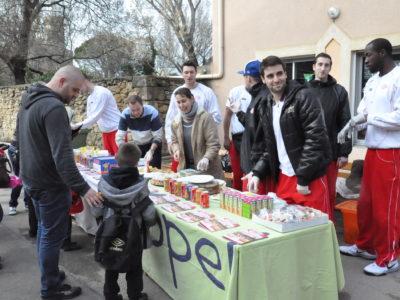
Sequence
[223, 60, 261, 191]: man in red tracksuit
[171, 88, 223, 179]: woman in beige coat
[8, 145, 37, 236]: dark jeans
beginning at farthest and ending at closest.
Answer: [223, 60, 261, 191]: man in red tracksuit
[8, 145, 37, 236]: dark jeans
[171, 88, 223, 179]: woman in beige coat

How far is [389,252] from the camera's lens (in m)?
3.07

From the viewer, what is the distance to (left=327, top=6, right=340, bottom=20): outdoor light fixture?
5.99 metres

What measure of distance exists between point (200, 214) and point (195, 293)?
0.51m

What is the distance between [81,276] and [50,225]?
86 centimetres

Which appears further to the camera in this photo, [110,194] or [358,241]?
[358,241]

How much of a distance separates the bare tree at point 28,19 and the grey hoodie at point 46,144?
15241 mm

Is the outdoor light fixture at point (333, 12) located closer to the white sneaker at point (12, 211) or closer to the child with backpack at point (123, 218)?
the child with backpack at point (123, 218)

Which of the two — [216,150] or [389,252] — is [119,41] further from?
[389,252]

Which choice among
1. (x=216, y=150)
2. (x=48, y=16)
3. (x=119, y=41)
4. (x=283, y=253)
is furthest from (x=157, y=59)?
(x=283, y=253)

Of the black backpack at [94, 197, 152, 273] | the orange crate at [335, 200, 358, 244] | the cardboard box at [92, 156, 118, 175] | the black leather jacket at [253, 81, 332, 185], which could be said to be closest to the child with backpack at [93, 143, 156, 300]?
the black backpack at [94, 197, 152, 273]

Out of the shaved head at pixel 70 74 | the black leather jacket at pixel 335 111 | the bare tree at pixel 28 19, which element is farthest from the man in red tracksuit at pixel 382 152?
the bare tree at pixel 28 19

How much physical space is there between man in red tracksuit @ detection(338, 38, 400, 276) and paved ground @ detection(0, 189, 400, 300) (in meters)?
0.16

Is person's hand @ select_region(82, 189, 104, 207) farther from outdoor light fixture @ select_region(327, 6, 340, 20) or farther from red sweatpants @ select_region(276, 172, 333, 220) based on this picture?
outdoor light fixture @ select_region(327, 6, 340, 20)

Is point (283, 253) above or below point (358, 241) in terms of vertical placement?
above
